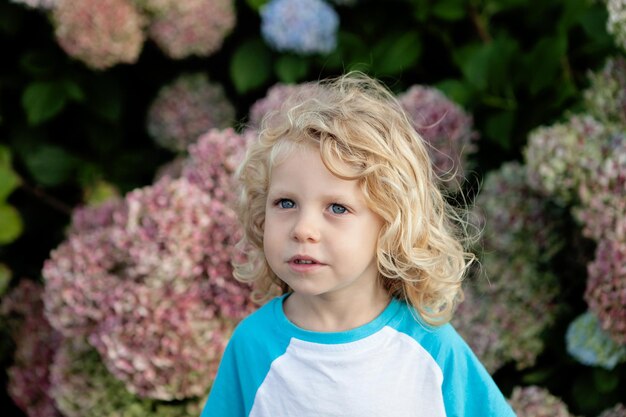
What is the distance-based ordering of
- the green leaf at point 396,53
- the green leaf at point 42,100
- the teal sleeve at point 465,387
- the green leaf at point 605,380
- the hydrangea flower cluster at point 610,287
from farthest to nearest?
the green leaf at point 42,100
the green leaf at point 396,53
the green leaf at point 605,380
the hydrangea flower cluster at point 610,287
the teal sleeve at point 465,387

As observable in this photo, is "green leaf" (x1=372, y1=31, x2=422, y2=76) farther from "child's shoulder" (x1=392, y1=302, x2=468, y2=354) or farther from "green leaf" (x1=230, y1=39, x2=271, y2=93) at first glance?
"child's shoulder" (x1=392, y1=302, x2=468, y2=354)

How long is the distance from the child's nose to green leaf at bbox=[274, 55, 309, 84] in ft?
4.98

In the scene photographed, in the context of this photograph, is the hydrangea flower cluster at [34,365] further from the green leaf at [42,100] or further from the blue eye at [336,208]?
the blue eye at [336,208]

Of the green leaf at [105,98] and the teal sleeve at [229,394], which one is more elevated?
the green leaf at [105,98]

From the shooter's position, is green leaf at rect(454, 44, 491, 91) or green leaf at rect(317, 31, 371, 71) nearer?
green leaf at rect(454, 44, 491, 91)

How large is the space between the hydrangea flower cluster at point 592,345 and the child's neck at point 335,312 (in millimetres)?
861

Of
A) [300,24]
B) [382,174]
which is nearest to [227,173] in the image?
[300,24]

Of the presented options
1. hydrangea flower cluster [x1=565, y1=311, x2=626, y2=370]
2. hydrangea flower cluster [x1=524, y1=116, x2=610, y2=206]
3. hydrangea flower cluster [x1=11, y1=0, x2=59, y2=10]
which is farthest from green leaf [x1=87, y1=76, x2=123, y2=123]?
hydrangea flower cluster [x1=565, y1=311, x2=626, y2=370]

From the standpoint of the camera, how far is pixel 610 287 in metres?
2.07

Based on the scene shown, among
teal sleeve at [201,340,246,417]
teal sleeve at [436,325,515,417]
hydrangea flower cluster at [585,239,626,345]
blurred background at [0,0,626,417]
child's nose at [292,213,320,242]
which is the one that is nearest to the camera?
child's nose at [292,213,320,242]

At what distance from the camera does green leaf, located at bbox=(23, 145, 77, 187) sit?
3.13m

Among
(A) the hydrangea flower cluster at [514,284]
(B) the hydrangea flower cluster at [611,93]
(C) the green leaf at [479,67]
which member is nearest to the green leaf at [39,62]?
(C) the green leaf at [479,67]

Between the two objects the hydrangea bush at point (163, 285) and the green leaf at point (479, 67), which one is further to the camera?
the green leaf at point (479, 67)

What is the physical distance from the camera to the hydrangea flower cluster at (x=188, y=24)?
2.88 m
